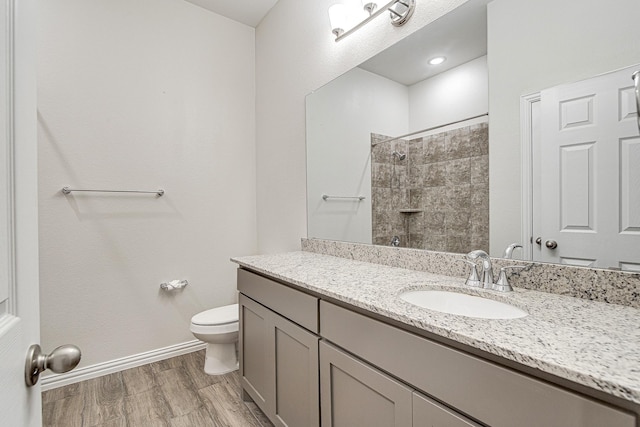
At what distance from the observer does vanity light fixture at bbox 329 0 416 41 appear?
1498 mm

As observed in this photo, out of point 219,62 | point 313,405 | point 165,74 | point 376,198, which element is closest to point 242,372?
point 313,405

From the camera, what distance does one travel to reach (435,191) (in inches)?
56.1

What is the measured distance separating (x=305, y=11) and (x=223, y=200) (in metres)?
1.55

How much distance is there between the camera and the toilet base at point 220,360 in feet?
7.09

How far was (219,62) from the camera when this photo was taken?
8.60ft

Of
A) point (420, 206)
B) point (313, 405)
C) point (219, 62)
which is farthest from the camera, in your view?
point (219, 62)

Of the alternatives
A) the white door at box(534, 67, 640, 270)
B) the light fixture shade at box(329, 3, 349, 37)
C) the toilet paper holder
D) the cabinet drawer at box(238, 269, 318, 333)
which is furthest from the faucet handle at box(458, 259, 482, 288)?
the toilet paper holder

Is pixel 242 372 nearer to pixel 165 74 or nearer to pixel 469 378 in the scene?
pixel 469 378

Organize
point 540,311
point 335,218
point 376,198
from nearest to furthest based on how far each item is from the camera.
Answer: point 540,311
point 376,198
point 335,218

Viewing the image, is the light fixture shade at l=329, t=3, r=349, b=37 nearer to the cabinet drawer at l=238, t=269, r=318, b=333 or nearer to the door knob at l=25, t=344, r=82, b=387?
the cabinet drawer at l=238, t=269, r=318, b=333

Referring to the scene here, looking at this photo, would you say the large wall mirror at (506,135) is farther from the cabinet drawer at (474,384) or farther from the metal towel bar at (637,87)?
the cabinet drawer at (474,384)

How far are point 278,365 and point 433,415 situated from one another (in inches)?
32.8

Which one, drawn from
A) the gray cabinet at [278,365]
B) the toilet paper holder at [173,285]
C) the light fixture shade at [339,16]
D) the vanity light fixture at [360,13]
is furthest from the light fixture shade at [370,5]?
the toilet paper holder at [173,285]

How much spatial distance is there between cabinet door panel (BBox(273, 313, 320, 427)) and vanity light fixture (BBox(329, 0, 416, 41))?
4.99 feet
